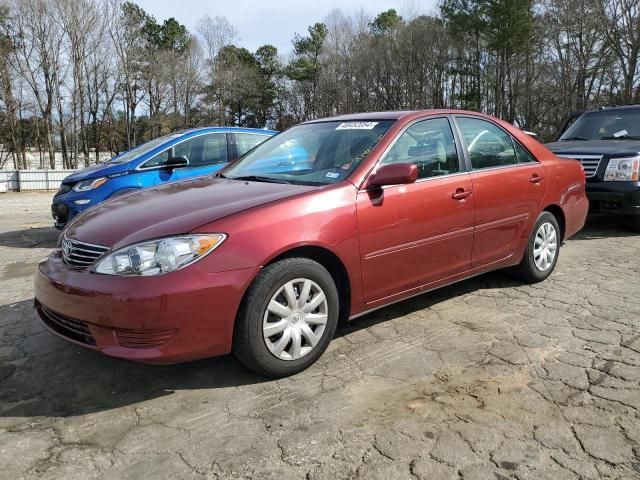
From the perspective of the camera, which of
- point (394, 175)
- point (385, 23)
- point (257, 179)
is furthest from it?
point (385, 23)

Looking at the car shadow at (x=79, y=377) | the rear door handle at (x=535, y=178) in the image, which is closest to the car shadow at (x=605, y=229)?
the rear door handle at (x=535, y=178)

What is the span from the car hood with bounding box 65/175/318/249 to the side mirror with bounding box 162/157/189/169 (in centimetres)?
315


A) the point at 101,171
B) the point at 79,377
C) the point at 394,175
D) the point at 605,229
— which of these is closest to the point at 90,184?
the point at 101,171

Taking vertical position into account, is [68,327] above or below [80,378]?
above

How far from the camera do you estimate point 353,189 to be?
3225 mm

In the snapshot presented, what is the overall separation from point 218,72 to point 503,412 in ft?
154

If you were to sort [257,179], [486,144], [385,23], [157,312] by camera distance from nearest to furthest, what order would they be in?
[157,312]
[257,179]
[486,144]
[385,23]

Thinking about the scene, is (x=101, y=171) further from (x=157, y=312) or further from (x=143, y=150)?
(x=157, y=312)

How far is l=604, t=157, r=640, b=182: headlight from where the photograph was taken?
6.75m

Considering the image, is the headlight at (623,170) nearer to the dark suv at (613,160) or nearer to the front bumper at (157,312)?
the dark suv at (613,160)

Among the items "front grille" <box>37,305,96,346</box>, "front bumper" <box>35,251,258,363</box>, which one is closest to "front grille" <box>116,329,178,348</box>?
"front bumper" <box>35,251,258,363</box>

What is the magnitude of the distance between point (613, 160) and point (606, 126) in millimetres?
1531

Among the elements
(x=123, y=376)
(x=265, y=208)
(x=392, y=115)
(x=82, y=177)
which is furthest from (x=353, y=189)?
(x=82, y=177)

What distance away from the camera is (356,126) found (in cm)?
382
